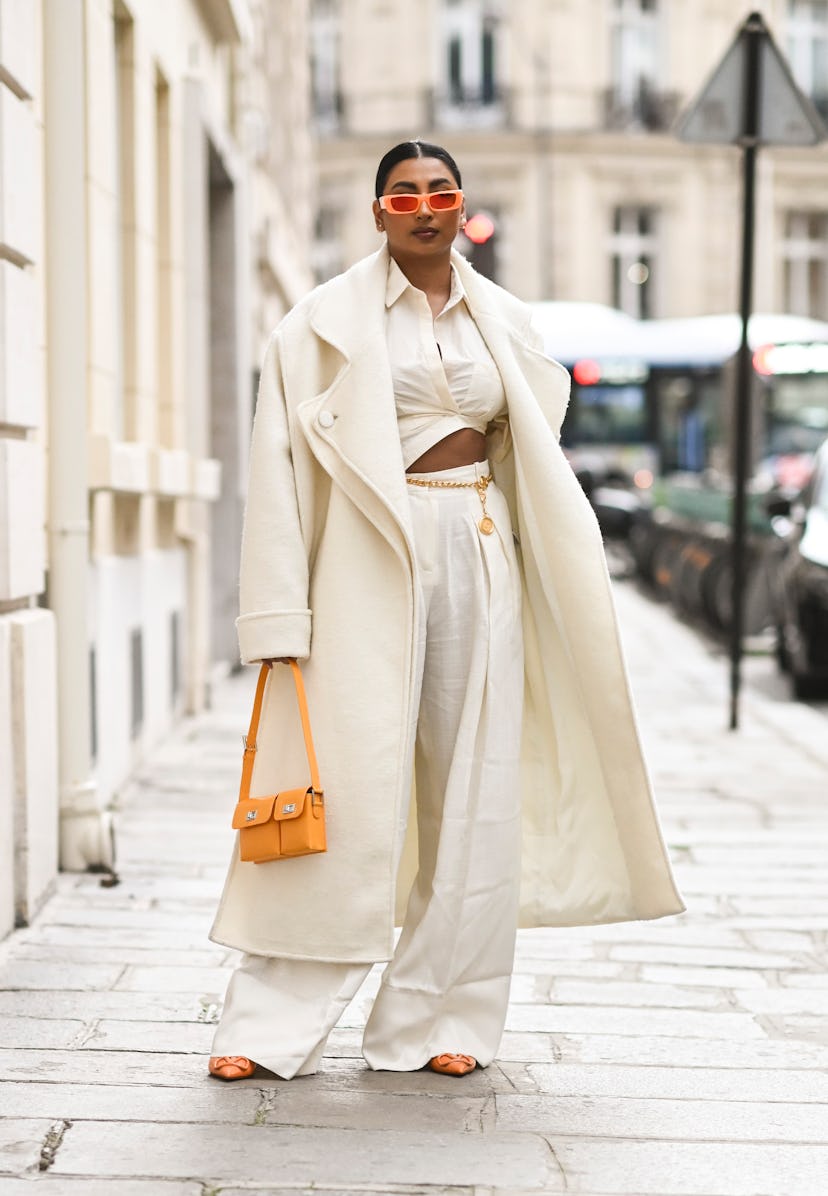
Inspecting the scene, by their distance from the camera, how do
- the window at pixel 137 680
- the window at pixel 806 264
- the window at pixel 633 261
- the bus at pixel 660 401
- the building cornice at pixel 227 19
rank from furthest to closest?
the window at pixel 806 264
the window at pixel 633 261
the bus at pixel 660 401
the building cornice at pixel 227 19
the window at pixel 137 680

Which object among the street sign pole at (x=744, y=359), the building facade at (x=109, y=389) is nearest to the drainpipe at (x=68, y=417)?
the building facade at (x=109, y=389)

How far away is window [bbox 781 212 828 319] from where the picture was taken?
134 feet

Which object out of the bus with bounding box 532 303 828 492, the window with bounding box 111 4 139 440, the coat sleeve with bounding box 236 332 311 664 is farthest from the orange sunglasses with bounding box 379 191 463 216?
the bus with bounding box 532 303 828 492

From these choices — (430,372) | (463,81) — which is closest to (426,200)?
(430,372)

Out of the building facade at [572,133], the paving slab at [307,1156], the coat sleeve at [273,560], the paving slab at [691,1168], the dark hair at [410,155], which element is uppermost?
the building facade at [572,133]

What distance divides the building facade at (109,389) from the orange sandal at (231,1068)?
141cm

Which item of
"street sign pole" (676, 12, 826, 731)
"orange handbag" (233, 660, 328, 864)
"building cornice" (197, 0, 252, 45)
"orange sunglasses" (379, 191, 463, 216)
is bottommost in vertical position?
"orange handbag" (233, 660, 328, 864)

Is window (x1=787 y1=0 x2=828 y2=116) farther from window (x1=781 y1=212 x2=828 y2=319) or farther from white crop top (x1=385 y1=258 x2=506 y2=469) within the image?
white crop top (x1=385 y1=258 x2=506 y2=469)

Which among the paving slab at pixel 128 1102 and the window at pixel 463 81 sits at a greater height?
the window at pixel 463 81

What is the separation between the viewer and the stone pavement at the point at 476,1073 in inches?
142

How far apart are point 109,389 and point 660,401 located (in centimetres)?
2124

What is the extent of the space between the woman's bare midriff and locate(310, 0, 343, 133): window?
122ft

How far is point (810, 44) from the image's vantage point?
40.6m

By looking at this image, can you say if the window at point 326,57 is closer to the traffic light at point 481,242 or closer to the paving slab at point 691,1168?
the traffic light at point 481,242
